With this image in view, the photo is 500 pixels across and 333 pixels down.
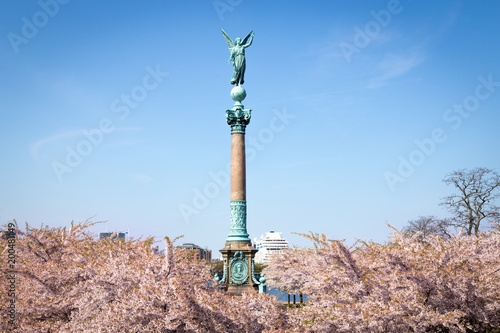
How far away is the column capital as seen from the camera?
34500mm

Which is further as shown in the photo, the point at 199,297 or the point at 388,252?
the point at 388,252

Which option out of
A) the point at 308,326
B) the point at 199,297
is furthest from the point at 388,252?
the point at 199,297

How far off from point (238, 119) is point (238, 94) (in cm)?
244

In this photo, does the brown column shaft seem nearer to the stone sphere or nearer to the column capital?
the column capital

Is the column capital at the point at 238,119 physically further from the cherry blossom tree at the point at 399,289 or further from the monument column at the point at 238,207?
the cherry blossom tree at the point at 399,289

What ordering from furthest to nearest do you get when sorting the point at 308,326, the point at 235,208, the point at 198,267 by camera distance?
the point at 235,208, the point at 198,267, the point at 308,326

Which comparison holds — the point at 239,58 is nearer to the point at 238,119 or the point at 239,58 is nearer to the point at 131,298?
the point at 238,119

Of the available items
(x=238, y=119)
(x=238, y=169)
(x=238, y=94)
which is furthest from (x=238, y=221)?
(x=238, y=94)

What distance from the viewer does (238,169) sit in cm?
3388

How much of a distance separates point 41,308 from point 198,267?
6638mm

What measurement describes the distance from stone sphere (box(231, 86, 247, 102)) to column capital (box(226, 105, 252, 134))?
140cm

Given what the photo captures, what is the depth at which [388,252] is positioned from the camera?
15.2 m

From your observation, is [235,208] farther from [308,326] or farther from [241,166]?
[308,326]

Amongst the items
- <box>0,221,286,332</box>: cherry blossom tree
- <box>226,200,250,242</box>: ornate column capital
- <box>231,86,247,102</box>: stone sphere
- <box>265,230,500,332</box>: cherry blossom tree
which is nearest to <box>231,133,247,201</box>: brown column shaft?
<box>226,200,250,242</box>: ornate column capital
